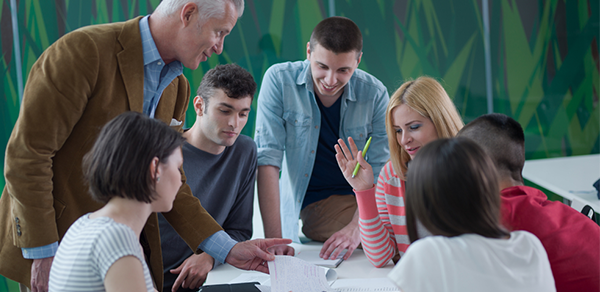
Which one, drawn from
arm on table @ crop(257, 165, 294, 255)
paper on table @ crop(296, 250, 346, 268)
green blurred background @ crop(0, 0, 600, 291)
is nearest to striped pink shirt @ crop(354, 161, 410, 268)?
paper on table @ crop(296, 250, 346, 268)

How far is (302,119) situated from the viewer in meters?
2.27

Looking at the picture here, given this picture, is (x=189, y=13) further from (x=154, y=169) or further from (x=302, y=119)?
(x=302, y=119)

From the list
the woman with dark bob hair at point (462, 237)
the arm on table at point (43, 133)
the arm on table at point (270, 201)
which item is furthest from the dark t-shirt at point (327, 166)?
the woman with dark bob hair at point (462, 237)

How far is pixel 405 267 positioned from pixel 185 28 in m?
0.96

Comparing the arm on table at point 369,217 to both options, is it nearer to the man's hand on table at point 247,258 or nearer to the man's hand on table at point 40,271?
the man's hand on table at point 247,258

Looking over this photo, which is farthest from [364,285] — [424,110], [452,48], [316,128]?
[452,48]

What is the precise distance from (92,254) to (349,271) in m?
0.87

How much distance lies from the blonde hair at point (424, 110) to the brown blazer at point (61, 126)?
0.89 meters

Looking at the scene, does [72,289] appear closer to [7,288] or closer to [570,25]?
[7,288]

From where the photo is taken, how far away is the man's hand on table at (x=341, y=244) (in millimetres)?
1671

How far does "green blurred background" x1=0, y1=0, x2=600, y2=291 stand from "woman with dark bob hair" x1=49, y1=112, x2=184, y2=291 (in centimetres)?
234

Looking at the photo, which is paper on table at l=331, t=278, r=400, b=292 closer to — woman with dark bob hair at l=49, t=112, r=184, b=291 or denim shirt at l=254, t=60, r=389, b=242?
woman with dark bob hair at l=49, t=112, r=184, b=291

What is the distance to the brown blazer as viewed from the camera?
47.9 inches

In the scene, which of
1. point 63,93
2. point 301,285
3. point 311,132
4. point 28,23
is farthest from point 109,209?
point 28,23
